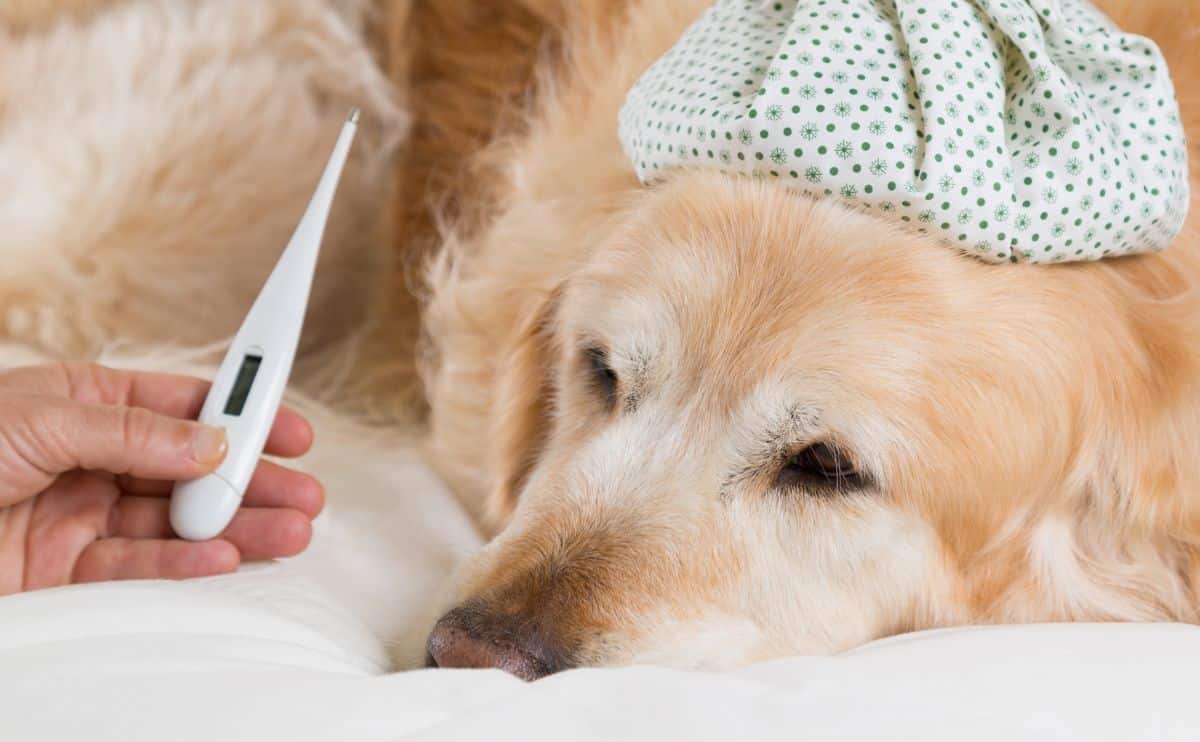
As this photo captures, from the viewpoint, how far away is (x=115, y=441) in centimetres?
123

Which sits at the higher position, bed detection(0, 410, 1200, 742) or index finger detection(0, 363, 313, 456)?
bed detection(0, 410, 1200, 742)

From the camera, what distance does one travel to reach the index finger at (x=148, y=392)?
57.2 inches

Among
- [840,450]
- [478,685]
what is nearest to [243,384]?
[478,685]

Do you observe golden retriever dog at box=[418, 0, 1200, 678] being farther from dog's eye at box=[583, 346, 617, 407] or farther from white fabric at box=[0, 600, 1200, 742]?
white fabric at box=[0, 600, 1200, 742]

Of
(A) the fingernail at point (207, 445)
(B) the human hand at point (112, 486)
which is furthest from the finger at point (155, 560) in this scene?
(A) the fingernail at point (207, 445)

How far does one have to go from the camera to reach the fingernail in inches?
49.4

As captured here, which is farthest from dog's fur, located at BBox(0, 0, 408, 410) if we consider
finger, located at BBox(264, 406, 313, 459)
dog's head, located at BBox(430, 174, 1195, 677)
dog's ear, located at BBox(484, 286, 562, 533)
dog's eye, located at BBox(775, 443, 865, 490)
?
dog's eye, located at BBox(775, 443, 865, 490)

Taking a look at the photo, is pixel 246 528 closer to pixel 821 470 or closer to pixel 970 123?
pixel 821 470

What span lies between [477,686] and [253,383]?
0.58 meters

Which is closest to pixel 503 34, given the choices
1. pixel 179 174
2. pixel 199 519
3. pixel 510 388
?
pixel 179 174

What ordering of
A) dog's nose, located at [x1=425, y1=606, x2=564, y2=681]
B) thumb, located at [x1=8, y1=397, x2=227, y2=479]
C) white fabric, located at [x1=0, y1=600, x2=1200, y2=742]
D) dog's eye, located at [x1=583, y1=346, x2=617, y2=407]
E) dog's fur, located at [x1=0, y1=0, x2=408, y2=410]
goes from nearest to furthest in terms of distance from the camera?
1. white fabric, located at [x1=0, y1=600, x2=1200, y2=742]
2. dog's nose, located at [x1=425, y1=606, x2=564, y2=681]
3. thumb, located at [x1=8, y1=397, x2=227, y2=479]
4. dog's eye, located at [x1=583, y1=346, x2=617, y2=407]
5. dog's fur, located at [x1=0, y1=0, x2=408, y2=410]

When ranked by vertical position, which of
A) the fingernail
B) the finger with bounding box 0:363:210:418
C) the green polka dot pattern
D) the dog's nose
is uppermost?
the green polka dot pattern

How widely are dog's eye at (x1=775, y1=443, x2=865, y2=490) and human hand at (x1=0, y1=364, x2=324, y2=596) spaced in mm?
572

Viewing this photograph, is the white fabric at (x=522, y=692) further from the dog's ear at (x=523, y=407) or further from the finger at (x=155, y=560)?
the dog's ear at (x=523, y=407)
